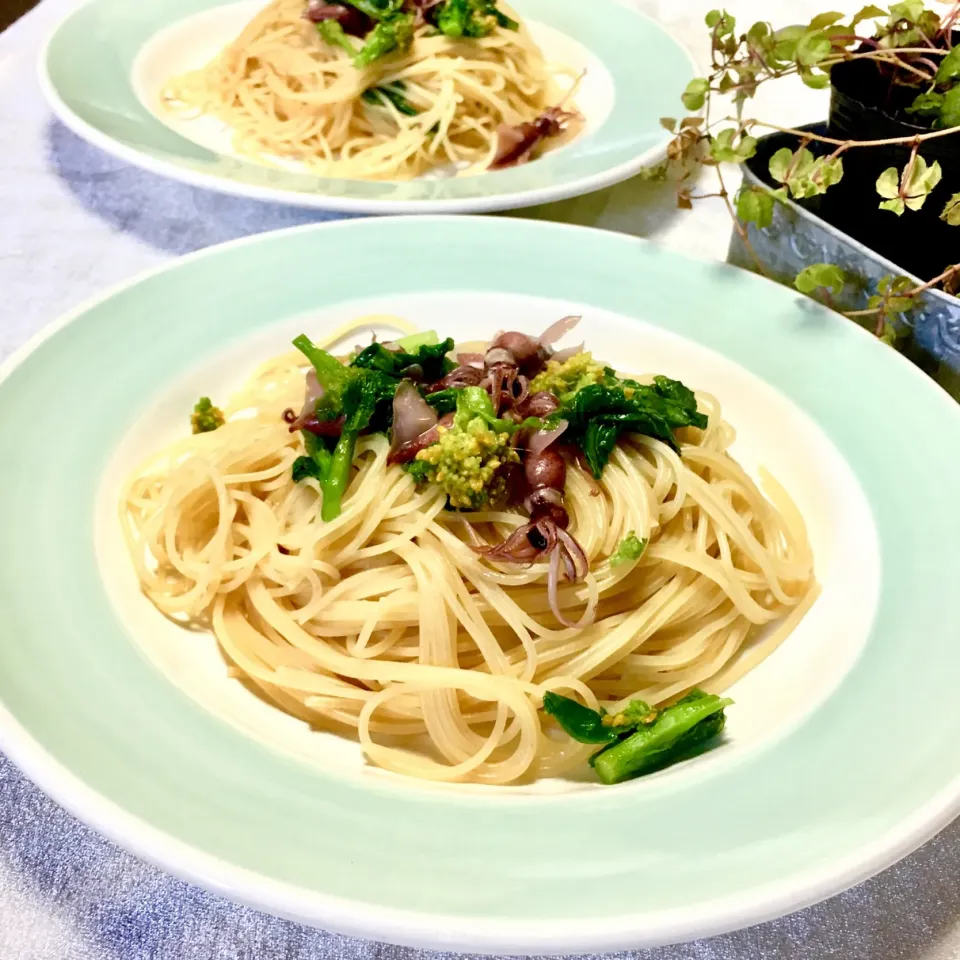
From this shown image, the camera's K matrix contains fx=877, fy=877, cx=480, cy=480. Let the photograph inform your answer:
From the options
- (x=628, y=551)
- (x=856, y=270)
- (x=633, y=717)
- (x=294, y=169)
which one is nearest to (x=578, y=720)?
(x=633, y=717)

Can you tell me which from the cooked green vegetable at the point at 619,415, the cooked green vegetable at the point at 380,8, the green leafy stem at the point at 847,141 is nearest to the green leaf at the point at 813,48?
the green leafy stem at the point at 847,141

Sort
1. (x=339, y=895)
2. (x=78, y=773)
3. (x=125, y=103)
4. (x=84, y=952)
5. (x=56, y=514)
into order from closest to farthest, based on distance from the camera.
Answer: (x=339, y=895), (x=78, y=773), (x=84, y=952), (x=56, y=514), (x=125, y=103)

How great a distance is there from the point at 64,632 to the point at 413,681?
0.68m

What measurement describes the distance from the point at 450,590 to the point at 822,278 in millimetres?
1290

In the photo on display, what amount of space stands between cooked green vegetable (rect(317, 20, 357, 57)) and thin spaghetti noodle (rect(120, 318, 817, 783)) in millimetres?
2571

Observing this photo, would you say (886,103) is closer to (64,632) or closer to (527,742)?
(527,742)

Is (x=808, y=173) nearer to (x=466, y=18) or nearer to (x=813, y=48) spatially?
(x=813, y=48)

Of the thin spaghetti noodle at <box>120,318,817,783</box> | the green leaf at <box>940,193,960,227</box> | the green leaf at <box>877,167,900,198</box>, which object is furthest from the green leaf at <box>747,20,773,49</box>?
the thin spaghetti noodle at <box>120,318,817,783</box>

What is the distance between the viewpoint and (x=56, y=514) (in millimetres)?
1900

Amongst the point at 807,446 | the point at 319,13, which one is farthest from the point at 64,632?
the point at 319,13

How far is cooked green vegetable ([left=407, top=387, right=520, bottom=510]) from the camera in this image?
73.3 inches

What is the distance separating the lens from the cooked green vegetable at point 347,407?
6.71 ft

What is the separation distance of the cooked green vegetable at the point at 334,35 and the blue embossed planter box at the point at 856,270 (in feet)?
7.29

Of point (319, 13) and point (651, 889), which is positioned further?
point (319, 13)
